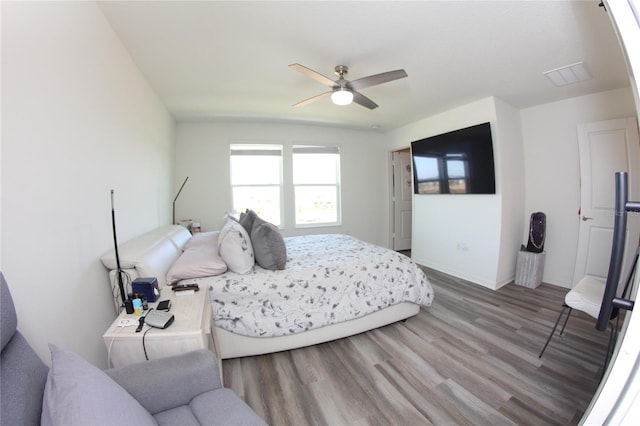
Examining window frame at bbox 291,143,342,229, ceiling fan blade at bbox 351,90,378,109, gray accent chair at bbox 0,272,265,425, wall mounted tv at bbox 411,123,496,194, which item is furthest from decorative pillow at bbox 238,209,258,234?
wall mounted tv at bbox 411,123,496,194

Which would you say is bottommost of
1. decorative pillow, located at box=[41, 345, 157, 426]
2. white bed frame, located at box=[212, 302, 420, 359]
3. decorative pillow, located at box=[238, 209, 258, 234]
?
white bed frame, located at box=[212, 302, 420, 359]

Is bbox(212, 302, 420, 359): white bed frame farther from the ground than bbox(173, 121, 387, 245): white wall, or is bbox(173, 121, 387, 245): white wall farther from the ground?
bbox(173, 121, 387, 245): white wall

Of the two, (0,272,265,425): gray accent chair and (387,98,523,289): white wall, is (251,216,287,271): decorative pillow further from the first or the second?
(387,98,523,289): white wall

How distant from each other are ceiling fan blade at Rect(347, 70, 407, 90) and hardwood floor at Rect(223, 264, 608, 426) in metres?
2.26

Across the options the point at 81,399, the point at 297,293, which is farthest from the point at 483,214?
the point at 81,399

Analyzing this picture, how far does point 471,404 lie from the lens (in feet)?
4.69

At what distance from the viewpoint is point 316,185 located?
4.45m

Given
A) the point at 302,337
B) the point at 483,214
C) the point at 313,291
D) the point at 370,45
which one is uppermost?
the point at 370,45

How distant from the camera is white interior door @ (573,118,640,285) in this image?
8.62 ft

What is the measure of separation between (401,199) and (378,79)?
344 centimetres

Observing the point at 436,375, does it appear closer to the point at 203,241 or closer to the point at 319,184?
the point at 203,241

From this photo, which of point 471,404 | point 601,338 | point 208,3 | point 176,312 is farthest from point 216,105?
point 601,338

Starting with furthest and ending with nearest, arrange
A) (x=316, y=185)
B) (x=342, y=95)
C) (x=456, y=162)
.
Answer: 1. (x=316, y=185)
2. (x=456, y=162)
3. (x=342, y=95)

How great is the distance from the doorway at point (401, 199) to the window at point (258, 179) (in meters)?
2.40
